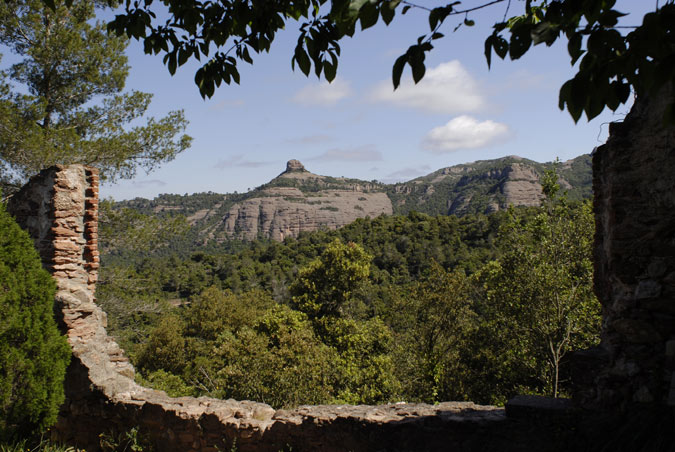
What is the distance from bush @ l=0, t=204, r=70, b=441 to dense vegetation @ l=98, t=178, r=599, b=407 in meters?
6.24

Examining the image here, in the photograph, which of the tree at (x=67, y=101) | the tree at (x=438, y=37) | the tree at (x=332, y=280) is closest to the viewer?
the tree at (x=438, y=37)

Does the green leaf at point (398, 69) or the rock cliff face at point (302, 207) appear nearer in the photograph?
the green leaf at point (398, 69)

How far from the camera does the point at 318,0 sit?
3.33m

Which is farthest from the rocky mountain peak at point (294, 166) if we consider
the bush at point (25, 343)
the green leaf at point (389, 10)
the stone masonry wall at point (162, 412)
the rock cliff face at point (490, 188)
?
the green leaf at point (389, 10)

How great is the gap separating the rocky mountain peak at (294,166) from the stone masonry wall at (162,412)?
414 ft

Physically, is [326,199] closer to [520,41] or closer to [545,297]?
[545,297]

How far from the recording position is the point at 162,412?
5.75 m

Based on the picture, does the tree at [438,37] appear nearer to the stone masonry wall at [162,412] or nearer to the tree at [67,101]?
the stone masonry wall at [162,412]

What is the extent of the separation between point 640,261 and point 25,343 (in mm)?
6122

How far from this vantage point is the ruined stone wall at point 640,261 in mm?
3104

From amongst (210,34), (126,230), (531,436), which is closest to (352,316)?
(126,230)

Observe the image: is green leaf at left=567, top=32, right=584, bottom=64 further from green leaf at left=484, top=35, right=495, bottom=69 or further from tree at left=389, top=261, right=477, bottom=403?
tree at left=389, top=261, right=477, bottom=403

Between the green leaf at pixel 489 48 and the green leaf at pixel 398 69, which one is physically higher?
the green leaf at pixel 489 48

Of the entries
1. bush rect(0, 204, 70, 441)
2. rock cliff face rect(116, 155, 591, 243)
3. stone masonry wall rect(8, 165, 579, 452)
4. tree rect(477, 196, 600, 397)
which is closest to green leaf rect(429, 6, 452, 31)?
stone masonry wall rect(8, 165, 579, 452)
